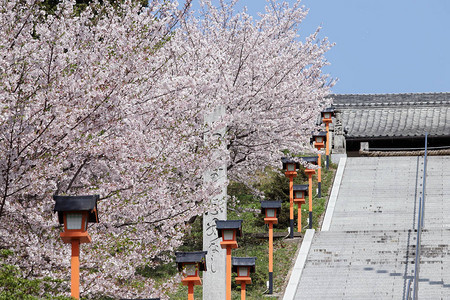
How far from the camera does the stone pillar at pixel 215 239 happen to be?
57.1 feet

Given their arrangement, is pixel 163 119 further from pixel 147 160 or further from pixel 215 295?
pixel 215 295

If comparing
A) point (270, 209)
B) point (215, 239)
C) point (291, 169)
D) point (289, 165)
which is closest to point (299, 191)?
point (291, 169)

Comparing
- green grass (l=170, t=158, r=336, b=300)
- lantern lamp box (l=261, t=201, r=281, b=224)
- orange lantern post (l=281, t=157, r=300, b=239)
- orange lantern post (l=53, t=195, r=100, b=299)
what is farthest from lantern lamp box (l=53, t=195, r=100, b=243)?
orange lantern post (l=281, t=157, r=300, b=239)

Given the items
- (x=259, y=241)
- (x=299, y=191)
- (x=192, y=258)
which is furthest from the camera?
(x=259, y=241)

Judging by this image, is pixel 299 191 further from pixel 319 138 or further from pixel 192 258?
pixel 192 258

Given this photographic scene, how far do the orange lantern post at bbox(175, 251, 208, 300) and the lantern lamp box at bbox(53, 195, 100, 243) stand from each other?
5258 millimetres

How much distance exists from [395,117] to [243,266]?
71.2 ft

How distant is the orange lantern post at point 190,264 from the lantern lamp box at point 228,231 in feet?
3.39

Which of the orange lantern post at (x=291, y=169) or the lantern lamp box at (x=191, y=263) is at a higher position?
the orange lantern post at (x=291, y=169)

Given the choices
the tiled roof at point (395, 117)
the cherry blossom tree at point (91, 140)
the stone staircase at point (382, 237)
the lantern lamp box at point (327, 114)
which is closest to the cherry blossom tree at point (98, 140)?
the cherry blossom tree at point (91, 140)

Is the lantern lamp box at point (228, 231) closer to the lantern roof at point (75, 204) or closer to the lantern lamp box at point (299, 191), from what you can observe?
the lantern roof at point (75, 204)

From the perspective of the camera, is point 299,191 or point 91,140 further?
point 299,191

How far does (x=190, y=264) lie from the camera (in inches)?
646

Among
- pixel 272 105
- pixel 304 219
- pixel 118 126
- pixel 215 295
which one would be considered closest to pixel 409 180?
pixel 304 219
